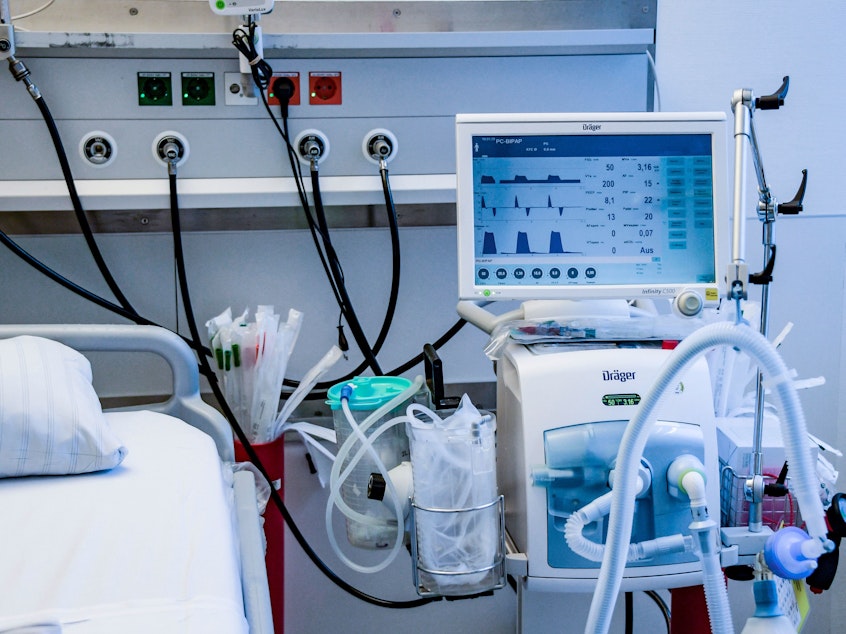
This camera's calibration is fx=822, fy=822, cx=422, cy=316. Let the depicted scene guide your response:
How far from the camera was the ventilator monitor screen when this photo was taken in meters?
1.23

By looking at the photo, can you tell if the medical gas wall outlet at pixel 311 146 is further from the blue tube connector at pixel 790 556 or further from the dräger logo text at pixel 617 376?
the blue tube connector at pixel 790 556

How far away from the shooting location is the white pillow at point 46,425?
3.54 ft

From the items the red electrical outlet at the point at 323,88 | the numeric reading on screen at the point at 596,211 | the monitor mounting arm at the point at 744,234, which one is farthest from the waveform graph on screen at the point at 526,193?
the red electrical outlet at the point at 323,88

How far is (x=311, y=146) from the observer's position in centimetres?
160

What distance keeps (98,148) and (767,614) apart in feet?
4.49

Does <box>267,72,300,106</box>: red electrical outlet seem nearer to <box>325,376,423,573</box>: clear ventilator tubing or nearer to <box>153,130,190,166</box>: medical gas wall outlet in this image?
<box>153,130,190,166</box>: medical gas wall outlet

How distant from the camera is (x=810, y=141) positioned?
1.81 metres

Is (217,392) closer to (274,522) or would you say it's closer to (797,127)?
(274,522)

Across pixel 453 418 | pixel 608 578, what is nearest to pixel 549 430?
pixel 453 418

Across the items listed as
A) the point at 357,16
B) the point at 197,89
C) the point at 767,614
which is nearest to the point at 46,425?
the point at 197,89

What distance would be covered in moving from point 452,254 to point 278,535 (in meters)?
0.69

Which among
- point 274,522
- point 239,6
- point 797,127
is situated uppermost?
point 239,6

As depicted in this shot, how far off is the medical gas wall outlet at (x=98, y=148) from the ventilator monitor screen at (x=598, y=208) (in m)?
0.76

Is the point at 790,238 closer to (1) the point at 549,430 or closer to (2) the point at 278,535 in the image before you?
(1) the point at 549,430
